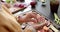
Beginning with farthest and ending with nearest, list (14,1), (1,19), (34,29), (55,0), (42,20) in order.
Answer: (14,1)
(55,0)
(42,20)
(34,29)
(1,19)

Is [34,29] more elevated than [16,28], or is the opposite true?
[16,28]

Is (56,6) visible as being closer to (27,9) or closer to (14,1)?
(27,9)

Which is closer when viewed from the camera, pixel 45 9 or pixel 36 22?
pixel 36 22

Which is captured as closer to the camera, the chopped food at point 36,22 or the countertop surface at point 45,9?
the chopped food at point 36,22

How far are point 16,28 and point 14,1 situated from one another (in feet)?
2.26

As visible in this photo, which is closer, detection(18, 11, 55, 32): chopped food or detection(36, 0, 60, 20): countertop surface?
detection(18, 11, 55, 32): chopped food

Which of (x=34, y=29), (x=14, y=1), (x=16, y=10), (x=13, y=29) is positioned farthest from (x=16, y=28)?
(x=14, y=1)

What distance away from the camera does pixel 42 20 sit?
91 centimetres

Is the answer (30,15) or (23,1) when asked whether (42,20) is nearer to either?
(30,15)

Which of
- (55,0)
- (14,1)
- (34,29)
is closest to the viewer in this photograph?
(34,29)

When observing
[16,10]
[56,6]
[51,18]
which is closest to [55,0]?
[56,6]

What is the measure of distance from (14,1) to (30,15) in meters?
0.38

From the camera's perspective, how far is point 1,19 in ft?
1.67

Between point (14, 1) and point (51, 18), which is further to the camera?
point (14, 1)
